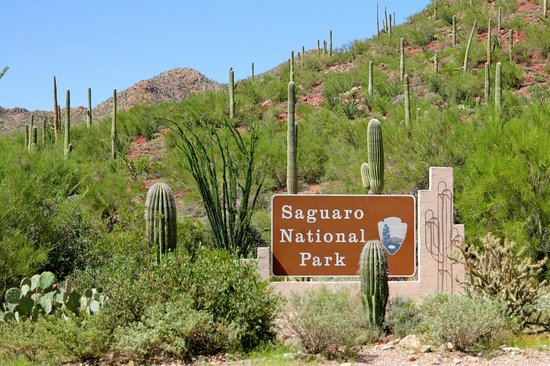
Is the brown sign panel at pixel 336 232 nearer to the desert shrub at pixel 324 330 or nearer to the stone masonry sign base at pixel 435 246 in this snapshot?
the stone masonry sign base at pixel 435 246

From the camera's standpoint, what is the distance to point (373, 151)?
1828cm

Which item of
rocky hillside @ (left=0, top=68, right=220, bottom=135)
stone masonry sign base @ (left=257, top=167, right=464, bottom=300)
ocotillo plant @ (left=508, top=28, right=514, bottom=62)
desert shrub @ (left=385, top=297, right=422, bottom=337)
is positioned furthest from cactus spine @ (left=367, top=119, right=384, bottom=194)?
rocky hillside @ (left=0, top=68, right=220, bottom=135)

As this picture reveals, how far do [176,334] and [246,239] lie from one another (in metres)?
7.37

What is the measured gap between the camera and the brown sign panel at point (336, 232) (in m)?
14.1

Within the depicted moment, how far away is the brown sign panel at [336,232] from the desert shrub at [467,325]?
322 cm

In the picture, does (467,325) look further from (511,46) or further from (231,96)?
(511,46)

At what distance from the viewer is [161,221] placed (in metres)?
15.1

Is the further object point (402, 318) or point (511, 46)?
point (511, 46)

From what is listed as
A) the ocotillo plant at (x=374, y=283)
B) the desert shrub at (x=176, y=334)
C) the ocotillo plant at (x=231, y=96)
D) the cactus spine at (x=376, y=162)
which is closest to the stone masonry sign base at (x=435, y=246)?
the ocotillo plant at (x=374, y=283)

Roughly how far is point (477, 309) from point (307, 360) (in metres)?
2.34

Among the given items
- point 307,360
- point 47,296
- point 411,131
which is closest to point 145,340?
point 307,360

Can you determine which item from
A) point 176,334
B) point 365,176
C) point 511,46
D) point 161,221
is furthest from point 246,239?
point 511,46

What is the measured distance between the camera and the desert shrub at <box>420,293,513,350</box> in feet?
33.8

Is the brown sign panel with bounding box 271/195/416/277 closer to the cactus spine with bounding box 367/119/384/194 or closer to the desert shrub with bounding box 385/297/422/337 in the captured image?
the desert shrub with bounding box 385/297/422/337
